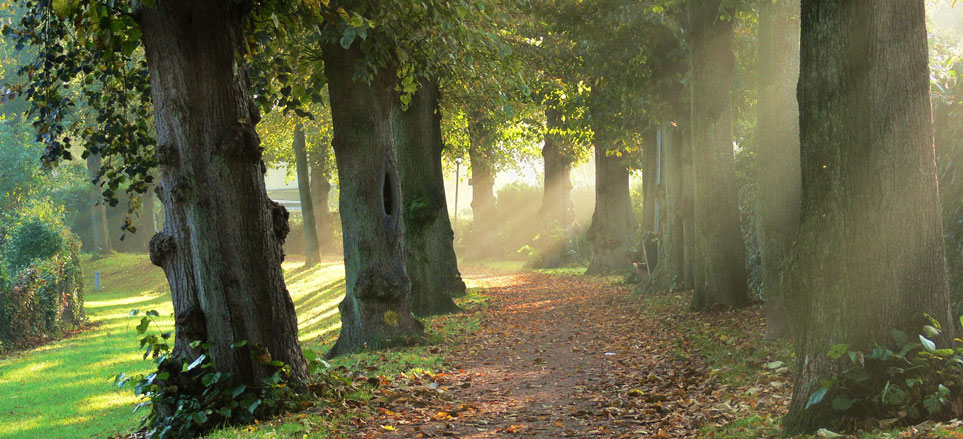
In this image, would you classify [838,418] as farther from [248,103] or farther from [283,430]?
[248,103]

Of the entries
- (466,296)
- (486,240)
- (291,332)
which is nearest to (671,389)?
(291,332)

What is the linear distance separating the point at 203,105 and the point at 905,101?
5.72 m

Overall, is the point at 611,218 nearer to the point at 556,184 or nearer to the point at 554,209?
the point at 556,184

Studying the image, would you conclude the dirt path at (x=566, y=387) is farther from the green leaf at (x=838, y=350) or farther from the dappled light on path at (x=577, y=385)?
the green leaf at (x=838, y=350)

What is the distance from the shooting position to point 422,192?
52.5ft

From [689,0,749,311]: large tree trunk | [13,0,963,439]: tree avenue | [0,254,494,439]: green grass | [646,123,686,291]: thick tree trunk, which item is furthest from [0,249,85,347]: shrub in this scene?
[689,0,749,311]: large tree trunk

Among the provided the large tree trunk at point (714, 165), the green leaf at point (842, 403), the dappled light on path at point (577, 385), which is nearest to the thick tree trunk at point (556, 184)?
the dappled light on path at point (577, 385)

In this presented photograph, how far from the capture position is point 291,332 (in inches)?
296

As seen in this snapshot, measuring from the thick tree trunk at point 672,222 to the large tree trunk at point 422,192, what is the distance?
200 inches

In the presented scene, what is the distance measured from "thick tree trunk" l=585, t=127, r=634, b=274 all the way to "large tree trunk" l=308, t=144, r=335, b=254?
50.7 feet

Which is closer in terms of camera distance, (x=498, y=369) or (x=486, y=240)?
(x=498, y=369)

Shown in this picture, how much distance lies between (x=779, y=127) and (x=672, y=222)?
835 centimetres

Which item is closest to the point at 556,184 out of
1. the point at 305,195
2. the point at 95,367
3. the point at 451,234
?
the point at 305,195

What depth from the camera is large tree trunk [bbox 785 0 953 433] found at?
5.27 m
